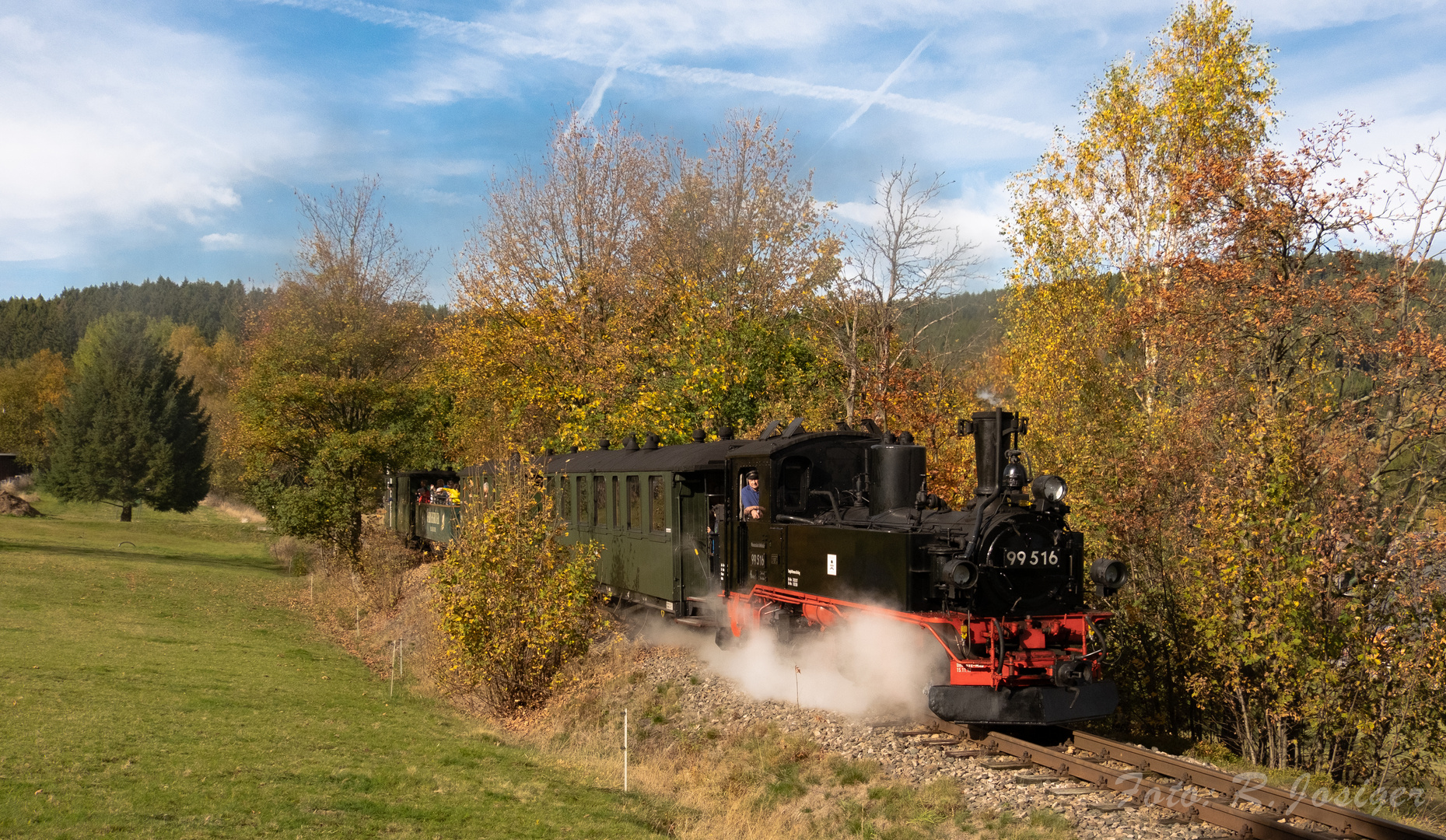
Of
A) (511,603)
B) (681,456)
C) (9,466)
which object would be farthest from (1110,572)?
(9,466)

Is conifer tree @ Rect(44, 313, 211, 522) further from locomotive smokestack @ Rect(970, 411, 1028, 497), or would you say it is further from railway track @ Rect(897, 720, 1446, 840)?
railway track @ Rect(897, 720, 1446, 840)

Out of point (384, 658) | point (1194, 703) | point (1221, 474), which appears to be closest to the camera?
point (1221, 474)

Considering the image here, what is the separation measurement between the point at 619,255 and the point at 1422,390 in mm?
23837

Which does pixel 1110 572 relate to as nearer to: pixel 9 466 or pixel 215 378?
pixel 215 378

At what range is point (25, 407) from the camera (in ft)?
232

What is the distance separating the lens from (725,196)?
34969 mm

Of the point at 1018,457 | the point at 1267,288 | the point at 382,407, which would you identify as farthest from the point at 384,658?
the point at 1267,288

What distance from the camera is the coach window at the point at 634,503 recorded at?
16.3 meters

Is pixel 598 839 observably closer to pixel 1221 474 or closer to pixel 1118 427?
pixel 1221 474

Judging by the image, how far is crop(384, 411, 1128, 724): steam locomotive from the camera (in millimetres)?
10008

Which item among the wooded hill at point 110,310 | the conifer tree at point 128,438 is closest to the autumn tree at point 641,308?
the conifer tree at point 128,438

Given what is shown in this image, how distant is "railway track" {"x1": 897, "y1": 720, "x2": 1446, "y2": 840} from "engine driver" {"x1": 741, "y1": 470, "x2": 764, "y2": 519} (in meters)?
3.71

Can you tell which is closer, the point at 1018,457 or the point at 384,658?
the point at 1018,457

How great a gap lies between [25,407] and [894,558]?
79968 mm
